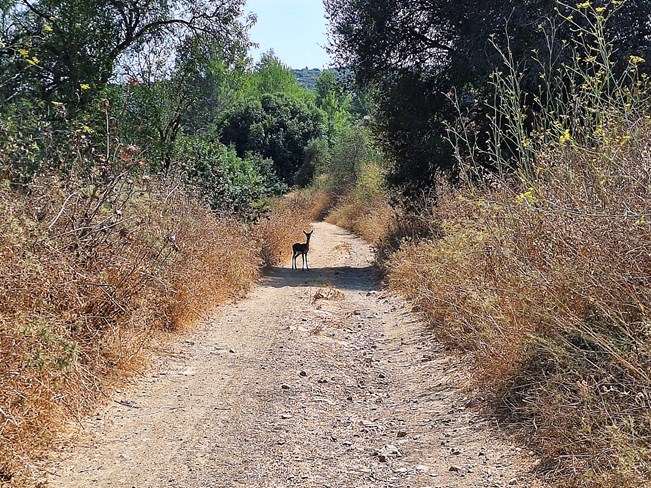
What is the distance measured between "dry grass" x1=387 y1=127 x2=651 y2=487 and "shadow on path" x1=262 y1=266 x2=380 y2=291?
7.81 metres

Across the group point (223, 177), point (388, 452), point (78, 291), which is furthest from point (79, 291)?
point (223, 177)

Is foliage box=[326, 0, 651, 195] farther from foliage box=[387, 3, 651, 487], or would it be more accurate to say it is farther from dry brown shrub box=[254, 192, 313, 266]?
foliage box=[387, 3, 651, 487]

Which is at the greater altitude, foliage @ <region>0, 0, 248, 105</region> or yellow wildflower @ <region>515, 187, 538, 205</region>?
foliage @ <region>0, 0, 248, 105</region>

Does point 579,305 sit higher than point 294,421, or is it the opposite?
point 579,305

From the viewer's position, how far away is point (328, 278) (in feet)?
52.8

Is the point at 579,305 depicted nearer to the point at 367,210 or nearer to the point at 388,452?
the point at 388,452

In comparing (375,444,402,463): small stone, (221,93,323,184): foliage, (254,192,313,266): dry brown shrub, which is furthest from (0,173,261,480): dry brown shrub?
(221,93,323,184): foliage

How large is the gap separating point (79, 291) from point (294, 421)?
249cm

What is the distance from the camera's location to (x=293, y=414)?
575 cm

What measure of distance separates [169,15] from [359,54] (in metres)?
4.67

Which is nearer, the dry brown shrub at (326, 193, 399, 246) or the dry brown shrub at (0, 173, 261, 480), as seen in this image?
the dry brown shrub at (0, 173, 261, 480)

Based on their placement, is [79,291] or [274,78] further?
[274,78]

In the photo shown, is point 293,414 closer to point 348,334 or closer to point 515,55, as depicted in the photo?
point 348,334

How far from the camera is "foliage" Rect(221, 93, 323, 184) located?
40656 millimetres
